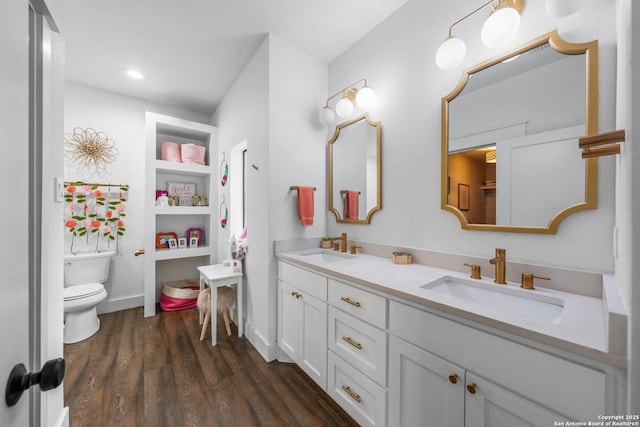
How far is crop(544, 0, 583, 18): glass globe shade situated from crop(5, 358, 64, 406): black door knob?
190 centimetres

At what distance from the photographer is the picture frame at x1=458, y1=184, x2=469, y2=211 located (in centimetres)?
137

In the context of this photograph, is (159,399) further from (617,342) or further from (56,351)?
(617,342)

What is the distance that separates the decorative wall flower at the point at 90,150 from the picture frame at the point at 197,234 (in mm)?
1157

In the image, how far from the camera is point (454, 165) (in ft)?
4.67

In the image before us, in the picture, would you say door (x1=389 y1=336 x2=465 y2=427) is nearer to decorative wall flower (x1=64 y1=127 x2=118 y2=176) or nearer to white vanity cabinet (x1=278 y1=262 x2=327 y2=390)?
white vanity cabinet (x1=278 y1=262 x2=327 y2=390)

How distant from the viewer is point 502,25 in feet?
3.67

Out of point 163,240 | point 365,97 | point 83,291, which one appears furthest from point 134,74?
point 365,97

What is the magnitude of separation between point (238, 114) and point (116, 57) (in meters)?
1.17

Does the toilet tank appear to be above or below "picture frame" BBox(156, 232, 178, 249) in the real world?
below

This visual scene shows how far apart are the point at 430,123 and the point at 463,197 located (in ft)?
1.70

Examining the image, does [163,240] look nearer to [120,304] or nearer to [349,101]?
[120,304]

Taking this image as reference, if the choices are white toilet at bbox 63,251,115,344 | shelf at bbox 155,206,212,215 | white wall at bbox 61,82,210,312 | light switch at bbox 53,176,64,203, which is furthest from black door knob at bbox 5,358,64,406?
white wall at bbox 61,82,210,312

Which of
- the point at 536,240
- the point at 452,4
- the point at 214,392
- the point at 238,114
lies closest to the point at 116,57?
the point at 238,114

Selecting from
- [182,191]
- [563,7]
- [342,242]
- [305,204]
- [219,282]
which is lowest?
[219,282]
